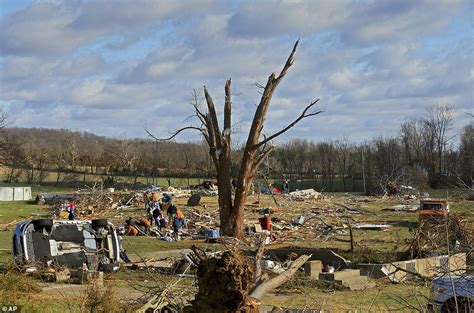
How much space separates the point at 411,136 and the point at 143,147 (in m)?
39.0

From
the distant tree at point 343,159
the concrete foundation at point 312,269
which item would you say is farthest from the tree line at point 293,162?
the concrete foundation at point 312,269

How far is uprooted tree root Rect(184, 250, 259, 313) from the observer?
269 inches

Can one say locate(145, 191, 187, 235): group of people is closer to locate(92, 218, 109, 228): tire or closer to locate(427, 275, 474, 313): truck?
locate(92, 218, 109, 228): tire

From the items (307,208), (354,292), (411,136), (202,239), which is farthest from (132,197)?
(411,136)

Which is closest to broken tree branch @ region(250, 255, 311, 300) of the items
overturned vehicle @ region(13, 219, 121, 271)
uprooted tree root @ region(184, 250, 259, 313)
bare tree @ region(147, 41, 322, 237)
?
uprooted tree root @ region(184, 250, 259, 313)

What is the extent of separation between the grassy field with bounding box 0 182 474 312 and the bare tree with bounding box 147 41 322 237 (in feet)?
5.90

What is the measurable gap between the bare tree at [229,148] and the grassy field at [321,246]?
180cm

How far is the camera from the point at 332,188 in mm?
85312

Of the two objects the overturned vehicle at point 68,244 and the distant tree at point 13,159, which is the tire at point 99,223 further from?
the distant tree at point 13,159

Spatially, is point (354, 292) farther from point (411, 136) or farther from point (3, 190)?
point (411, 136)

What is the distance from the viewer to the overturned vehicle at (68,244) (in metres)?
18.2

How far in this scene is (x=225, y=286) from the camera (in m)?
6.88

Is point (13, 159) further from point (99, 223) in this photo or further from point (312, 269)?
point (312, 269)

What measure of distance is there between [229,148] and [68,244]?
1085cm
